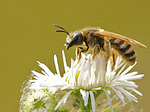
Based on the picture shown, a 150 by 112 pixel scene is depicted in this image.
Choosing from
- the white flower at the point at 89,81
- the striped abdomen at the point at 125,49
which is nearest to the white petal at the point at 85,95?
the white flower at the point at 89,81

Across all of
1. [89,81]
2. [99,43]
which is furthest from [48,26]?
[89,81]

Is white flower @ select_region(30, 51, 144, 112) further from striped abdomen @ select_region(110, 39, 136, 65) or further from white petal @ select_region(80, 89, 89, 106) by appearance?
striped abdomen @ select_region(110, 39, 136, 65)

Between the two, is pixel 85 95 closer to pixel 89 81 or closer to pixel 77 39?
pixel 89 81

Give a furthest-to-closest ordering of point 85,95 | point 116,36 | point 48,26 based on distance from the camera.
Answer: point 48,26 < point 116,36 < point 85,95

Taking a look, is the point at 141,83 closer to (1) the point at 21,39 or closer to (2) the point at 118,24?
(2) the point at 118,24

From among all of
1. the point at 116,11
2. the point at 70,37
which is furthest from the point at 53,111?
the point at 116,11

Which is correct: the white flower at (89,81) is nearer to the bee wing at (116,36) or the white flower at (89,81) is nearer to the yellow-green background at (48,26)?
the bee wing at (116,36)

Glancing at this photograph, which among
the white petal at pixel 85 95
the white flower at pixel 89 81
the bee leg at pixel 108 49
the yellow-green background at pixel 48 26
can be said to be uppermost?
the yellow-green background at pixel 48 26
